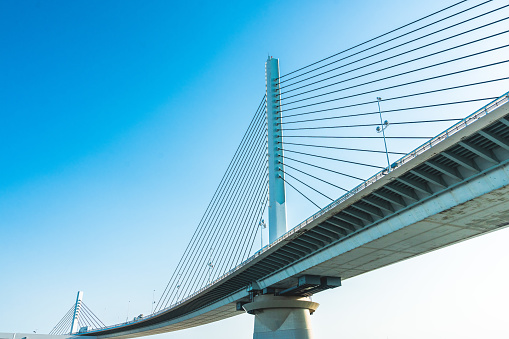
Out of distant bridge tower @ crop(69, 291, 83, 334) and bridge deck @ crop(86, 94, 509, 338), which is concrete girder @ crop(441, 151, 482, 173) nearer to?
bridge deck @ crop(86, 94, 509, 338)

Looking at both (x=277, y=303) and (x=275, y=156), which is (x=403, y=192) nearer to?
(x=275, y=156)

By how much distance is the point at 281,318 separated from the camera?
1449 inches

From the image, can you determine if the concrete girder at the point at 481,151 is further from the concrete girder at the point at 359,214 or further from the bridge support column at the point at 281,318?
the bridge support column at the point at 281,318

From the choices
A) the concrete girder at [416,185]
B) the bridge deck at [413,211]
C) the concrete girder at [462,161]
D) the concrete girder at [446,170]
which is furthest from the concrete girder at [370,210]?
the concrete girder at [462,161]

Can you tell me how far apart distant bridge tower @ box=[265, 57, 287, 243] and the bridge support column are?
744cm

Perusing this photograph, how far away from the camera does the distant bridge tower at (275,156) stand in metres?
34.2

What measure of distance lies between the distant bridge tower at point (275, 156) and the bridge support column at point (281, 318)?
7.44m

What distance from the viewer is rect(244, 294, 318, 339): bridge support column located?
36.2 meters

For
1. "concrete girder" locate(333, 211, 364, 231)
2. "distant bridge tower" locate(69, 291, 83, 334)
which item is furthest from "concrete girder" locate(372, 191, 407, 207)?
"distant bridge tower" locate(69, 291, 83, 334)

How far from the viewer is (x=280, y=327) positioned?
36.6 m

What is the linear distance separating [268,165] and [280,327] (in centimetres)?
1602

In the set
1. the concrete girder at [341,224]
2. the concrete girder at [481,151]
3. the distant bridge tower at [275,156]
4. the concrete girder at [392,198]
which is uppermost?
the distant bridge tower at [275,156]

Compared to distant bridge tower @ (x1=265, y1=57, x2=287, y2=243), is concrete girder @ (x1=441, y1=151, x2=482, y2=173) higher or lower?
lower

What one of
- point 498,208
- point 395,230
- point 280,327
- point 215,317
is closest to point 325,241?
point 395,230
